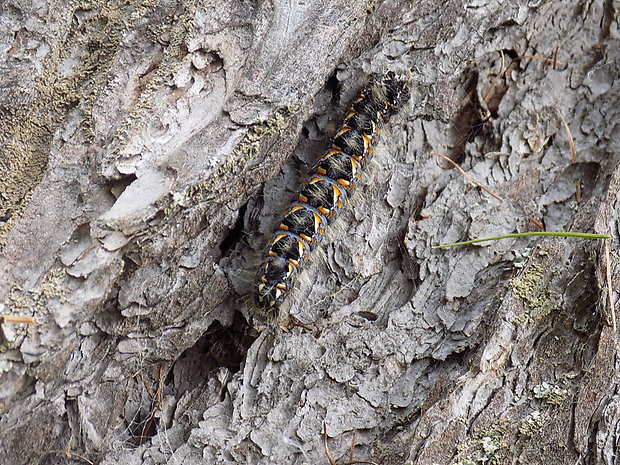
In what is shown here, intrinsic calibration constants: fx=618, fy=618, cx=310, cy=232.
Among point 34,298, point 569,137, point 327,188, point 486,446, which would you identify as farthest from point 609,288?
point 34,298

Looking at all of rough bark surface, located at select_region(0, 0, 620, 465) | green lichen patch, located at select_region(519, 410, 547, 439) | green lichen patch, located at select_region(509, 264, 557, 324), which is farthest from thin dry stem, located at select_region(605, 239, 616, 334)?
green lichen patch, located at select_region(519, 410, 547, 439)

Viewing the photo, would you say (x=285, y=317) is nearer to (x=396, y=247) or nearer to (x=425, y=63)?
(x=396, y=247)

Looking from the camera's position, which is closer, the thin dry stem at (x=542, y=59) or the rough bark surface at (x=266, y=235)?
the rough bark surface at (x=266, y=235)

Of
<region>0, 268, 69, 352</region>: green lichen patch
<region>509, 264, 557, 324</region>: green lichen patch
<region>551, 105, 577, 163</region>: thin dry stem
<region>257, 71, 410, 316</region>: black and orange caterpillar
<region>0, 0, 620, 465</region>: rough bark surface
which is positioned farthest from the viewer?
<region>551, 105, 577, 163</region>: thin dry stem

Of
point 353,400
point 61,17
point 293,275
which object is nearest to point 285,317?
point 293,275


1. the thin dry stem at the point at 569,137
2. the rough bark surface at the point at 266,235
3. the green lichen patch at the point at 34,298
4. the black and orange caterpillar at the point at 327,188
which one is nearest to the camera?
the green lichen patch at the point at 34,298

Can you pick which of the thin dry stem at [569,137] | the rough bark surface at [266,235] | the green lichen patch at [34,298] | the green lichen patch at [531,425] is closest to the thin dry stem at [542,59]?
the rough bark surface at [266,235]

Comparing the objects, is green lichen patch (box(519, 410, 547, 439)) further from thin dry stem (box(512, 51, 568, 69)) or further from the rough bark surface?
thin dry stem (box(512, 51, 568, 69))

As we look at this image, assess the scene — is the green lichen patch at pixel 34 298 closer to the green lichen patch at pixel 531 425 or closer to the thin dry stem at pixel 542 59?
the green lichen patch at pixel 531 425
